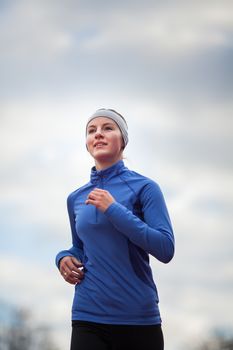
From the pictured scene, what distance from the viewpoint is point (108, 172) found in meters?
5.02

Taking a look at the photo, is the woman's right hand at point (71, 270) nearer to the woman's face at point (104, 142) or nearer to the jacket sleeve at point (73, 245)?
the jacket sleeve at point (73, 245)

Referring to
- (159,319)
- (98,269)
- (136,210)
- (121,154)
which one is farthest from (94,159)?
(159,319)

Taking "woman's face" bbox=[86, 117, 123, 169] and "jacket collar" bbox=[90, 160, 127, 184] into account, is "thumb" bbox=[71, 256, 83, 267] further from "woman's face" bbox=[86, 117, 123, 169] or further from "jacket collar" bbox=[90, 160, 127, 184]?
"woman's face" bbox=[86, 117, 123, 169]

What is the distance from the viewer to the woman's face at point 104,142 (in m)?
5.00

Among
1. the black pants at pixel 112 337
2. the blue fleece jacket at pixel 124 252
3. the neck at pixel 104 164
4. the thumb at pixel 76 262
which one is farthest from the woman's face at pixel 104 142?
the black pants at pixel 112 337

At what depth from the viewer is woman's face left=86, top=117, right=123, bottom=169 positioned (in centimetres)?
500

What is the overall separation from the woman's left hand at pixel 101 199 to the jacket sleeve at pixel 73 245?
1.96ft

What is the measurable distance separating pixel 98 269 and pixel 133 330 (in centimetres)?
48

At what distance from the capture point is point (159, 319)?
4645 millimetres

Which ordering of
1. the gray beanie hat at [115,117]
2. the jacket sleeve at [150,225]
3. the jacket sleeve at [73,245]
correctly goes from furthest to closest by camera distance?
1. the gray beanie hat at [115,117]
2. the jacket sleeve at [73,245]
3. the jacket sleeve at [150,225]

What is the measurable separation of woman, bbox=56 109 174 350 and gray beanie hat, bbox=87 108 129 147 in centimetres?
31

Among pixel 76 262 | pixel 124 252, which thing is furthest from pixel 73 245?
pixel 124 252

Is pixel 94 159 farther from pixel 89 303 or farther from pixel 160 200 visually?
pixel 89 303

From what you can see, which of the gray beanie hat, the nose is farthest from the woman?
the gray beanie hat
